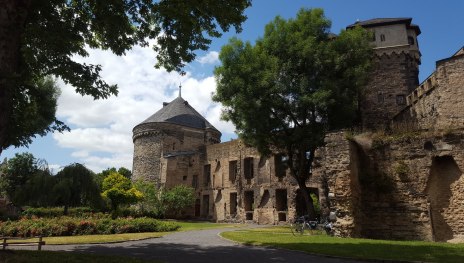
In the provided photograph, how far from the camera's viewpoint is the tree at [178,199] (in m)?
35.2

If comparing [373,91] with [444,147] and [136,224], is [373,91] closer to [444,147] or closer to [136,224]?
[444,147]

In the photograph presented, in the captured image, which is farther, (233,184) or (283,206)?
(233,184)

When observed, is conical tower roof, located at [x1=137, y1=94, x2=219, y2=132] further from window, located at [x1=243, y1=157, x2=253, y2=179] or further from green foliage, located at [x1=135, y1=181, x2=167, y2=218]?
window, located at [x1=243, y1=157, x2=253, y2=179]

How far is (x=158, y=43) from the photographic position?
1259 centimetres

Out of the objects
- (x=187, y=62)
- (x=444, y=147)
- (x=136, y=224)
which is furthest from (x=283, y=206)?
(x=187, y=62)

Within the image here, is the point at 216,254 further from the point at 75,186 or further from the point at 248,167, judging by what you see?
the point at 248,167

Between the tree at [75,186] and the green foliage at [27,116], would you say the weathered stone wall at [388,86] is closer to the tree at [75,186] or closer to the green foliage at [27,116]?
the tree at [75,186]

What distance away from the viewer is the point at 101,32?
11.7 metres

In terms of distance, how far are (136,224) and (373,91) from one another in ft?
66.1

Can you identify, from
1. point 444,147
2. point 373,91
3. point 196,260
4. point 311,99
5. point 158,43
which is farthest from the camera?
point 373,91

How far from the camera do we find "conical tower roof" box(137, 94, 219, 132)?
144 feet

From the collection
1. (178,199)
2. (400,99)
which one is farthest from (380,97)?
(178,199)

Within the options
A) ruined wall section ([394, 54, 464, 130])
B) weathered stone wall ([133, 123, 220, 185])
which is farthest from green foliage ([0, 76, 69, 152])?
weathered stone wall ([133, 123, 220, 185])

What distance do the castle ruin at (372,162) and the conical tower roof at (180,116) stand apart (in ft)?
0.50
